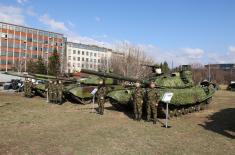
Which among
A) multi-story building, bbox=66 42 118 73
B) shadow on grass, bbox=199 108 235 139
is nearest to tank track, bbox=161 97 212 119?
shadow on grass, bbox=199 108 235 139

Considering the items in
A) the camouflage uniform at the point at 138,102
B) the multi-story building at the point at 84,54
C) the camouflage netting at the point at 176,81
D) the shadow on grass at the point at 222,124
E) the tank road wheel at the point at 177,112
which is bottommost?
the shadow on grass at the point at 222,124

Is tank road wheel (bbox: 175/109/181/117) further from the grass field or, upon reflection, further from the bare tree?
the bare tree

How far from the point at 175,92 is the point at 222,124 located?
2.38 m

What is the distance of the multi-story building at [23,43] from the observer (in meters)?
82.3

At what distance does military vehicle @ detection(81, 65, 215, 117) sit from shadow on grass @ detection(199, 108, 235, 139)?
1.20 m

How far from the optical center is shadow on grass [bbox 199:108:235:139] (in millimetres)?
11762

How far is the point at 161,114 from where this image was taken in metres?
14.1

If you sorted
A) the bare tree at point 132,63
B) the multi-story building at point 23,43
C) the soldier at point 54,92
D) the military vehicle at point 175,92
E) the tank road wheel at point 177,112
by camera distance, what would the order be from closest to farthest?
the military vehicle at point 175,92
the tank road wheel at point 177,112
the soldier at point 54,92
the bare tree at point 132,63
the multi-story building at point 23,43

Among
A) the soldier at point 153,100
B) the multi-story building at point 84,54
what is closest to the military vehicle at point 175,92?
the soldier at point 153,100

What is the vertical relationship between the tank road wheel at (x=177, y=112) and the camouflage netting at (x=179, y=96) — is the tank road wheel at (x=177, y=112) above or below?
below

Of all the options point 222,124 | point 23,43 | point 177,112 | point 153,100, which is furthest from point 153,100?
point 23,43

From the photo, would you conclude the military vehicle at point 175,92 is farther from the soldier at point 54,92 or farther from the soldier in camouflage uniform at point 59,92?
the soldier at point 54,92

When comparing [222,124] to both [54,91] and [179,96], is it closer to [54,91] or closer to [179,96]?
[179,96]

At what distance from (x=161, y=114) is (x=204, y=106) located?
5250mm
